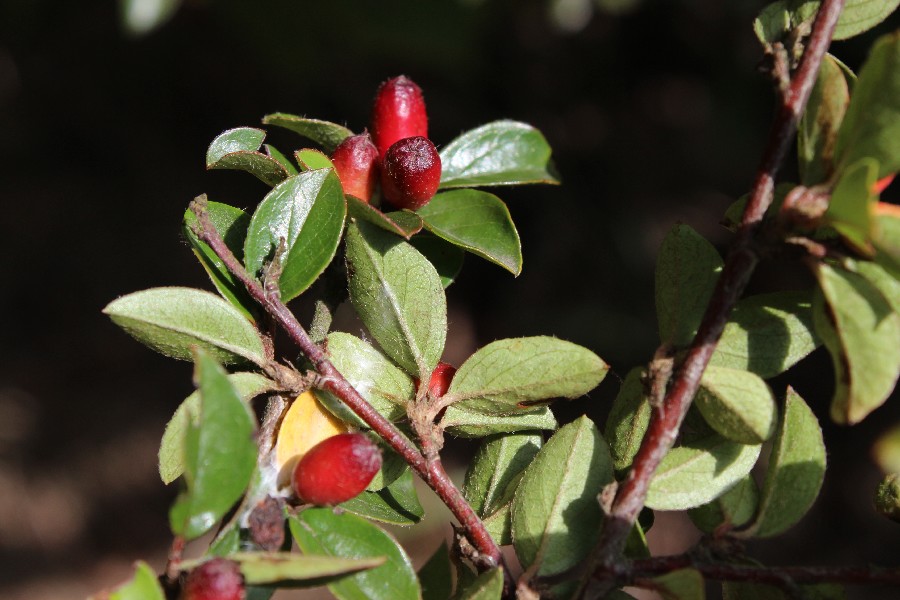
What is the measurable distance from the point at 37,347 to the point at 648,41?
342 cm

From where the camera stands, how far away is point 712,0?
127 inches

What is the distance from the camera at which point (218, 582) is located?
0.67 meters

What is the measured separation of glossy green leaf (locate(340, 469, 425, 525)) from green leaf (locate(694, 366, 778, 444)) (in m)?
0.33

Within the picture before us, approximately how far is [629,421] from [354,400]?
0.28 meters

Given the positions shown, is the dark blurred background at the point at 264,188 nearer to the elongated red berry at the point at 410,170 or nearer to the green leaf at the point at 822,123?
the elongated red berry at the point at 410,170

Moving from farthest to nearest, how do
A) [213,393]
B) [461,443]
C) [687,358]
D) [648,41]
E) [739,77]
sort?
[461,443] → [648,41] → [739,77] → [687,358] → [213,393]

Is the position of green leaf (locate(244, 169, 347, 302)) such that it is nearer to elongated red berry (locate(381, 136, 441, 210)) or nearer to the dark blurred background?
elongated red berry (locate(381, 136, 441, 210))

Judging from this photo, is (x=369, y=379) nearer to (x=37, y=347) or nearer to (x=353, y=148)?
(x=353, y=148)

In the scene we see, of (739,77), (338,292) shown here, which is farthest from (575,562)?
(739,77)

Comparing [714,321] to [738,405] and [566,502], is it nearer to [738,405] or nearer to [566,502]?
[738,405]

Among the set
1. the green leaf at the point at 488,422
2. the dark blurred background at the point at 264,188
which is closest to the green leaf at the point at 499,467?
the green leaf at the point at 488,422

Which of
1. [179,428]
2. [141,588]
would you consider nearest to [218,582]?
[141,588]

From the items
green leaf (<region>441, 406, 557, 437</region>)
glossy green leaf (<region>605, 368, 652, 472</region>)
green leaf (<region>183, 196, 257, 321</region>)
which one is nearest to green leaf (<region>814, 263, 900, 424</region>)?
glossy green leaf (<region>605, 368, 652, 472</region>)

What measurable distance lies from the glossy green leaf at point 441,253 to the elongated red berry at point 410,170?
0.31ft
